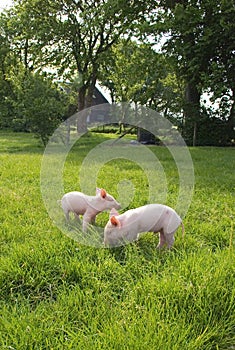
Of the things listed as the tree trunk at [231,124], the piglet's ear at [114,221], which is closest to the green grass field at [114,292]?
the piglet's ear at [114,221]

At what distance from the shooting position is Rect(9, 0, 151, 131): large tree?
19.1 meters

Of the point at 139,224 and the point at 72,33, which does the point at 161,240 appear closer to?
the point at 139,224

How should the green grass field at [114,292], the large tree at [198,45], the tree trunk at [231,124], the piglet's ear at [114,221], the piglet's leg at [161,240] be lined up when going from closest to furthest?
the green grass field at [114,292] < the piglet's ear at [114,221] < the piglet's leg at [161,240] < the large tree at [198,45] < the tree trunk at [231,124]

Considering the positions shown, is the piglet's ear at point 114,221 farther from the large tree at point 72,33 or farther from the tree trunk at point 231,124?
the large tree at point 72,33

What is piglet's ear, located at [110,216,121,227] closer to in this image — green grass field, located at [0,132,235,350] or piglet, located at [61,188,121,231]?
green grass field, located at [0,132,235,350]

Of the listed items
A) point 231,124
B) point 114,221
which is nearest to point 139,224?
point 114,221

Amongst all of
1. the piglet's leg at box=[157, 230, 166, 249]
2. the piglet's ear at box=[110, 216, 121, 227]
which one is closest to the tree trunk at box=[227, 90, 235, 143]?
the piglet's leg at box=[157, 230, 166, 249]

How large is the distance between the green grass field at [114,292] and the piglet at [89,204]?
0.26 m

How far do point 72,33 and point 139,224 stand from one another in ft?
68.6

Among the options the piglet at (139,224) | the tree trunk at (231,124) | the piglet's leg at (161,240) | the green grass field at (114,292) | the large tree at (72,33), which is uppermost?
the large tree at (72,33)

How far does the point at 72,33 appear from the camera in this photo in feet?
68.6

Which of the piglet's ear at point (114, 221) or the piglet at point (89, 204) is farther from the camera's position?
the piglet at point (89, 204)

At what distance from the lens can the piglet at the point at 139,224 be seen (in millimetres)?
2465

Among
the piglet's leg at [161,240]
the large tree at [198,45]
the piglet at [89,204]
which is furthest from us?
the large tree at [198,45]
